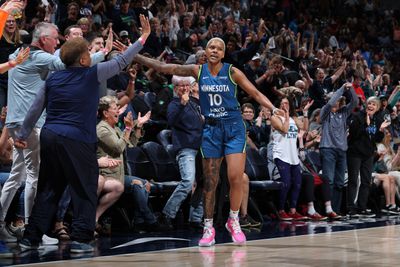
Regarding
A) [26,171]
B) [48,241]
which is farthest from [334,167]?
[26,171]

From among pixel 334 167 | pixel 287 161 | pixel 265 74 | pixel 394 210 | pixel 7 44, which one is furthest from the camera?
pixel 265 74

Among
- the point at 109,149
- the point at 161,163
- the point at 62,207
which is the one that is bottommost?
the point at 62,207

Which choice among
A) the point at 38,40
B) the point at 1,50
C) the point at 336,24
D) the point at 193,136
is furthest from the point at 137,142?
the point at 336,24

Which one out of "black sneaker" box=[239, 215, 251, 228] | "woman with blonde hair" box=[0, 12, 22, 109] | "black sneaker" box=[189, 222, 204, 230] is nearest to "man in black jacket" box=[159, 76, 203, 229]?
"black sneaker" box=[189, 222, 204, 230]

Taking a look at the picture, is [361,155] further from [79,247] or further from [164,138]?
[79,247]

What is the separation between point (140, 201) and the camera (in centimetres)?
810

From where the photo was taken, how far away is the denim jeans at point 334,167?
10.7 metres

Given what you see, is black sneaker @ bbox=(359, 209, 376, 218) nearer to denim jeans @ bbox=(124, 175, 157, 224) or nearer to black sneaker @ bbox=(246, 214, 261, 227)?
black sneaker @ bbox=(246, 214, 261, 227)

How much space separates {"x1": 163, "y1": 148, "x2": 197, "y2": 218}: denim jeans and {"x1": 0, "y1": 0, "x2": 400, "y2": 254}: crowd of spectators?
0.41 m

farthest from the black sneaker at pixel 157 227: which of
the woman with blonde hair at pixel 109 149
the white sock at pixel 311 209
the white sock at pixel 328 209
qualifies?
the white sock at pixel 328 209

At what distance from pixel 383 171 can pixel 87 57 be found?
24.7 ft

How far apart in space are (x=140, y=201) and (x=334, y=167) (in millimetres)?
3664

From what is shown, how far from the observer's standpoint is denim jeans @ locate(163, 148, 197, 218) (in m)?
8.54

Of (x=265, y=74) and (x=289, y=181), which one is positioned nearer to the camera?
(x=289, y=181)
